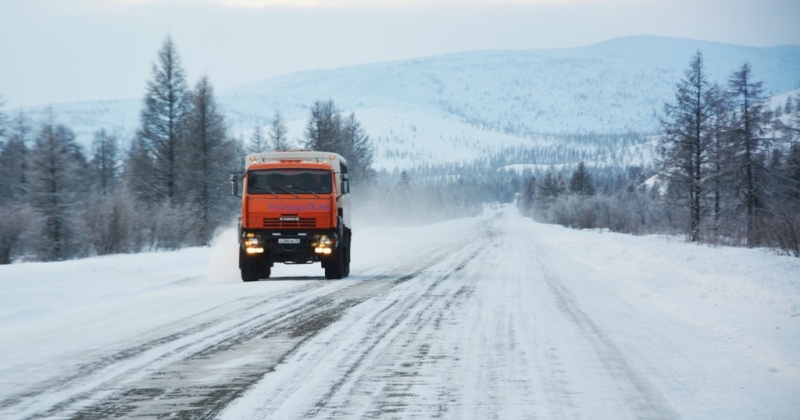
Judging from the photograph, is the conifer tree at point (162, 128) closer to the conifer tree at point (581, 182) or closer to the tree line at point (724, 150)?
the tree line at point (724, 150)

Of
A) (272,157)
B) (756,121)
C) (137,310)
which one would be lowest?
(137,310)

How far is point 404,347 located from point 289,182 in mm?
10046

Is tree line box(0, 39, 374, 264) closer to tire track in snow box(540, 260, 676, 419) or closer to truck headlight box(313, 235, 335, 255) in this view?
truck headlight box(313, 235, 335, 255)

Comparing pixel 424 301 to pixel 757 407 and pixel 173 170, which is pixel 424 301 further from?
pixel 173 170

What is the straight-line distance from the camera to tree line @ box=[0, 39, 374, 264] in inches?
1140

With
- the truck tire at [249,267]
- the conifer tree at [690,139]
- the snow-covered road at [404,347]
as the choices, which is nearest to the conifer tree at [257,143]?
the conifer tree at [690,139]

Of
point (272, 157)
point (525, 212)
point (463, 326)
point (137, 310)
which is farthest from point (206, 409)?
point (525, 212)

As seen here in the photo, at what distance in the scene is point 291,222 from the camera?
56.8 ft

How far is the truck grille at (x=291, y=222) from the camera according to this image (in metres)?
17.2

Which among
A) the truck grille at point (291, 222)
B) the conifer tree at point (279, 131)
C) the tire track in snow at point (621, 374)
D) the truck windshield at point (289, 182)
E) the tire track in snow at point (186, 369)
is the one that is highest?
the conifer tree at point (279, 131)


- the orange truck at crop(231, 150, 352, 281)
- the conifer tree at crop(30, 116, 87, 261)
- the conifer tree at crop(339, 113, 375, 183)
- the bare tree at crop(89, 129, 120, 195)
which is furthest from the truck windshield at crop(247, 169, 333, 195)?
the bare tree at crop(89, 129, 120, 195)

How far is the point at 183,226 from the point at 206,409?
3091 cm

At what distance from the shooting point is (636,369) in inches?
270

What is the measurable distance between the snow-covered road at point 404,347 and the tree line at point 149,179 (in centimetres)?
1305
